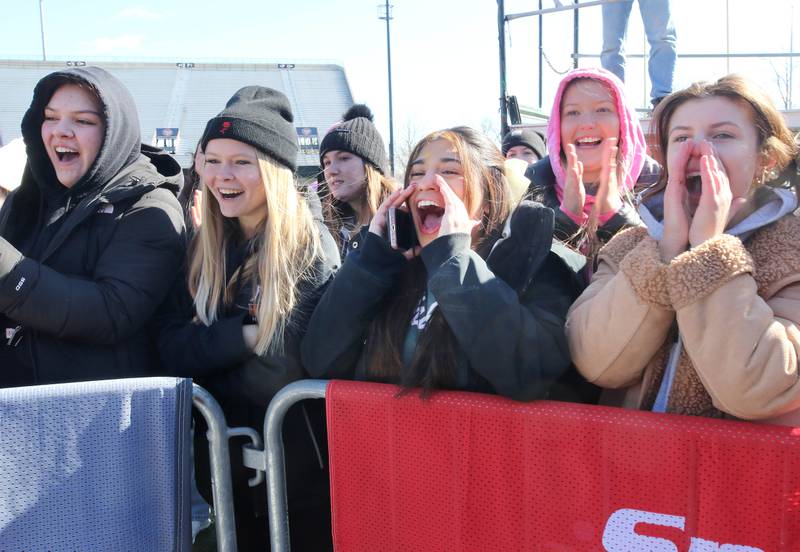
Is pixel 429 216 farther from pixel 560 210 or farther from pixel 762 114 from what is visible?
pixel 762 114

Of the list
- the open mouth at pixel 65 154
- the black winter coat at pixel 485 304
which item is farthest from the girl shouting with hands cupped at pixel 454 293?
the open mouth at pixel 65 154

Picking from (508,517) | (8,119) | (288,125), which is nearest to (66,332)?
(288,125)

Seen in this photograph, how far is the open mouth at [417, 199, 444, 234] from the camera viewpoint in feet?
6.98

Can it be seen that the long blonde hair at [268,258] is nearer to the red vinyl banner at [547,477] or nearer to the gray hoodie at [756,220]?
the red vinyl banner at [547,477]

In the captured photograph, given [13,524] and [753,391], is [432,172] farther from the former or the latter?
[13,524]

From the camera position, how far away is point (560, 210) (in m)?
2.45

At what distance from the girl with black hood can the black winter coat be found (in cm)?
73

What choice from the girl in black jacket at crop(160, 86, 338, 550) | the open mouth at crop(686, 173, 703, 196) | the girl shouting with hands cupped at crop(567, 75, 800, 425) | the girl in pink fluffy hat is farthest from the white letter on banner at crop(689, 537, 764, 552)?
the girl in black jacket at crop(160, 86, 338, 550)

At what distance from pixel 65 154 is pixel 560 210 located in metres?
1.96

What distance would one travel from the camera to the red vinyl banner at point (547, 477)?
5.16 feet

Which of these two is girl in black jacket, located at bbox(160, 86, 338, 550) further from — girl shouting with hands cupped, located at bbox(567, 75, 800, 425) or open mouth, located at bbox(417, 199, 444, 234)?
girl shouting with hands cupped, located at bbox(567, 75, 800, 425)

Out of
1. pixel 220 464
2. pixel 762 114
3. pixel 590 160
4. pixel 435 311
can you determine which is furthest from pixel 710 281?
pixel 220 464

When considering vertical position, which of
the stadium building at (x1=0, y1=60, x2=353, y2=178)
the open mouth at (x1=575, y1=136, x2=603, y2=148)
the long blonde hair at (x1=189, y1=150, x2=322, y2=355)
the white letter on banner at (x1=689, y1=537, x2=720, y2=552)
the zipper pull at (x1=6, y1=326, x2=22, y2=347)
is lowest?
the white letter on banner at (x1=689, y1=537, x2=720, y2=552)

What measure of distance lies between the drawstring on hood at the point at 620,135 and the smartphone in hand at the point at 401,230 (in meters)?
0.79
